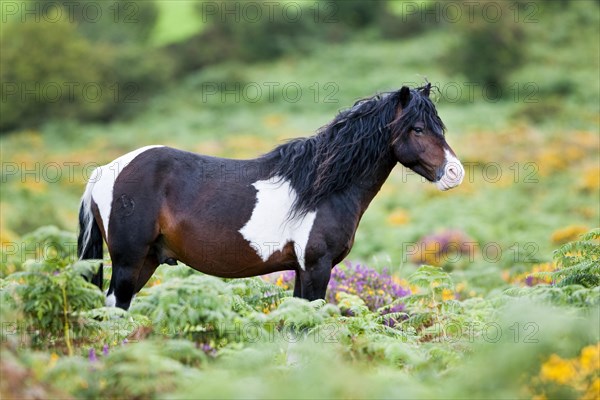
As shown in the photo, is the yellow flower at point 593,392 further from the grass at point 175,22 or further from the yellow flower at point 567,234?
the grass at point 175,22

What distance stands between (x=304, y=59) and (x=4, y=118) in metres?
20.2

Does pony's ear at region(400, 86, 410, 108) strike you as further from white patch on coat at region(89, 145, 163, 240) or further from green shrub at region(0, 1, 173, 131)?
green shrub at region(0, 1, 173, 131)

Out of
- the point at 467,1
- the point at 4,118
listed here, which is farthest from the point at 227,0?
the point at 4,118

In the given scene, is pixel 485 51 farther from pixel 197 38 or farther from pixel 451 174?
pixel 451 174

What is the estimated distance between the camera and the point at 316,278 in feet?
20.8

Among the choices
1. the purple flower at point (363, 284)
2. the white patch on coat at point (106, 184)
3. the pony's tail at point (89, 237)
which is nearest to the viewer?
the white patch on coat at point (106, 184)

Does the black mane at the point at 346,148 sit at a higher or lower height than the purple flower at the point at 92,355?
higher

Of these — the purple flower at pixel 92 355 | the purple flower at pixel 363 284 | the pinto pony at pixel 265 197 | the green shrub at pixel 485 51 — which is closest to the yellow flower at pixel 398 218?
the purple flower at pixel 363 284

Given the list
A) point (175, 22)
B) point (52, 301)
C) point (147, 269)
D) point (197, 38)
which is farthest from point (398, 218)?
point (175, 22)

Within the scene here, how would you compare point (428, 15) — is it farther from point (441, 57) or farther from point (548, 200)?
point (548, 200)

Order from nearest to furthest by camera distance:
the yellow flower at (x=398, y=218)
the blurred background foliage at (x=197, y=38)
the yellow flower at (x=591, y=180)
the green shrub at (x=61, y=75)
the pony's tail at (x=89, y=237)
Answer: the pony's tail at (x=89, y=237) → the yellow flower at (x=398, y=218) → the yellow flower at (x=591, y=180) → the green shrub at (x=61, y=75) → the blurred background foliage at (x=197, y=38)

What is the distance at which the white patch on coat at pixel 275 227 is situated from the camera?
636cm

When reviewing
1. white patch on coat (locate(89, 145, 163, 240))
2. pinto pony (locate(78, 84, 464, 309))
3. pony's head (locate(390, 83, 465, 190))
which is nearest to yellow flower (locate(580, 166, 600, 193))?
pony's head (locate(390, 83, 465, 190))

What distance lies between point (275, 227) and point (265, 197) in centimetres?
30
